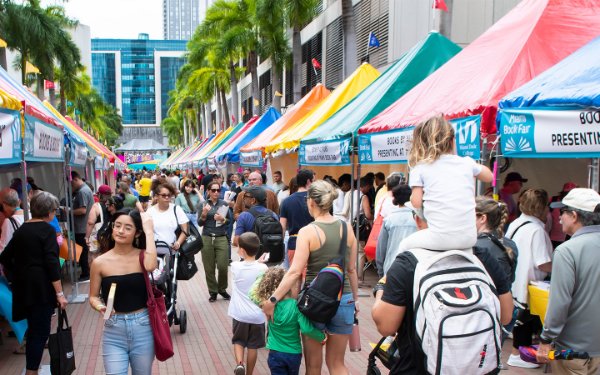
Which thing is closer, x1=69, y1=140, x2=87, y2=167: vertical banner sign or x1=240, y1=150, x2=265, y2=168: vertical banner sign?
x1=69, y1=140, x2=87, y2=167: vertical banner sign

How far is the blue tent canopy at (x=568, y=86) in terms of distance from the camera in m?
4.77

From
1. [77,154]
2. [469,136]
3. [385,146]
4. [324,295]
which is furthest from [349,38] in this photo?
[324,295]

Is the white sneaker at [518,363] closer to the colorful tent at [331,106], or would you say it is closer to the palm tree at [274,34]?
the colorful tent at [331,106]

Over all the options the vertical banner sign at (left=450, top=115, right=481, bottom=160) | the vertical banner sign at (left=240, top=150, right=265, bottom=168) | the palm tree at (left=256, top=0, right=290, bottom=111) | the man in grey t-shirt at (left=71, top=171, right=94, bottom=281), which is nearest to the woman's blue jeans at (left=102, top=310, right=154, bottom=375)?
the vertical banner sign at (left=450, top=115, right=481, bottom=160)

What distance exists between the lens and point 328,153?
34.9 ft

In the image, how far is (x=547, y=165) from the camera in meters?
9.33

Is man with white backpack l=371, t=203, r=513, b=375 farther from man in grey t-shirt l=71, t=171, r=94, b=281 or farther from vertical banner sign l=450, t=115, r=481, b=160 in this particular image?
man in grey t-shirt l=71, t=171, r=94, b=281

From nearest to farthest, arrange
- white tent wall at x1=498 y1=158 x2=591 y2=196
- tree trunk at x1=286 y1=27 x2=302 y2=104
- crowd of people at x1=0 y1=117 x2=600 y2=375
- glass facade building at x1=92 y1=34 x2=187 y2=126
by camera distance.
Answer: crowd of people at x1=0 y1=117 x2=600 y2=375
white tent wall at x1=498 y1=158 x2=591 y2=196
tree trunk at x1=286 y1=27 x2=302 y2=104
glass facade building at x1=92 y1=34 x2=187 y2=126

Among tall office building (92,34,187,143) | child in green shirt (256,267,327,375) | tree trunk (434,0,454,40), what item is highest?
tall office building (92,34,187,143)

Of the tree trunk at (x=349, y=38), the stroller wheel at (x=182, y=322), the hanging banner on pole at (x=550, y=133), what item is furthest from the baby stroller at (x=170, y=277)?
the tree trunk at (x=349, y=38)

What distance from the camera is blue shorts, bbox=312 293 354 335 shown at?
4.46 m

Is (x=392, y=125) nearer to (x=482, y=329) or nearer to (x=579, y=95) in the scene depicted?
(x=579, y=95)

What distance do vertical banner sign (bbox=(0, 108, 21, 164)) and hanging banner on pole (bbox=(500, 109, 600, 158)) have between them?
4554 millimetres

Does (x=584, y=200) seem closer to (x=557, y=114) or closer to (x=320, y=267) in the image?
(x=557, y=114)
